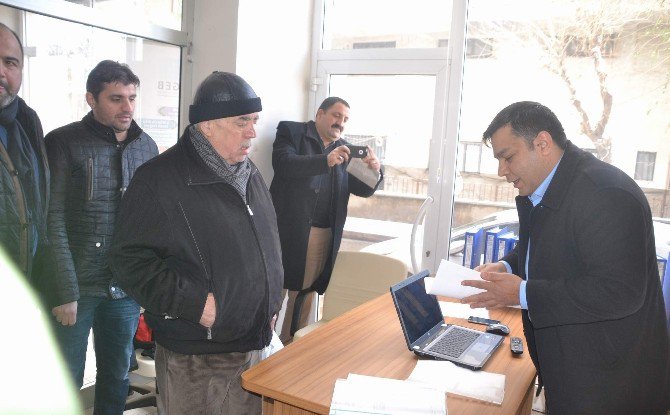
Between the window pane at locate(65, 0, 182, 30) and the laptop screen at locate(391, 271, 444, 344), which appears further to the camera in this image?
the window pane at locate(65, 0, 182, 30)

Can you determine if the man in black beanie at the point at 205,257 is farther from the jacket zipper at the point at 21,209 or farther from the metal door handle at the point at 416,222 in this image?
the metal door handle at the point at 416,222

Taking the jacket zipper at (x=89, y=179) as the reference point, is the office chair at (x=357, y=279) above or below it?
below

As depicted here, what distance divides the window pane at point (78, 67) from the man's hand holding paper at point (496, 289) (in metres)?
2.01

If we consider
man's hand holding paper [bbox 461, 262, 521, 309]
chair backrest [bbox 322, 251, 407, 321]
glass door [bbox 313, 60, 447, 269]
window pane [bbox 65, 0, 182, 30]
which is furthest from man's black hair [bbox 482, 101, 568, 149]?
window pane [bbox 65, 0, 182, 30]

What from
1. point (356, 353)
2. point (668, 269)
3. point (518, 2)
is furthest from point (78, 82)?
point (668, 269)

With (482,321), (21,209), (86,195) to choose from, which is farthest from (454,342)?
(21,209)

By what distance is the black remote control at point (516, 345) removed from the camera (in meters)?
2.06

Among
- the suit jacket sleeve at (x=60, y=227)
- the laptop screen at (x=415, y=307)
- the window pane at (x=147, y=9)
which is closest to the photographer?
the laptop screen at (x=415, y=307)

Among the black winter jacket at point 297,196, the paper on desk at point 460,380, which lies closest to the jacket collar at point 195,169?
the paper on desk at point 460,380

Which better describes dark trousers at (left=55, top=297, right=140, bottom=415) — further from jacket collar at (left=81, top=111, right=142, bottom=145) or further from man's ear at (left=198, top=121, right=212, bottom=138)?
man's ear at (left=198, top=121, right=212, bottom=138)

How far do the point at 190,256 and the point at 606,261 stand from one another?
1.24m

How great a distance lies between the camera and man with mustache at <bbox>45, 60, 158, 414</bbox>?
229 cm

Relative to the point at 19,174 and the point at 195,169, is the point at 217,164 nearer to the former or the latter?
the point at 195,169

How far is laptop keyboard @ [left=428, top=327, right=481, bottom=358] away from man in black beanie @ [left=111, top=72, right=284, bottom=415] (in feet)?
2.13
